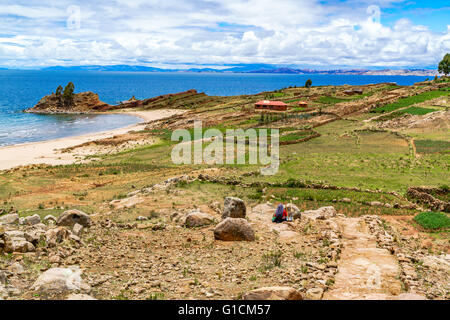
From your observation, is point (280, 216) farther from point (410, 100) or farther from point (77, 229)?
point (410, 100)

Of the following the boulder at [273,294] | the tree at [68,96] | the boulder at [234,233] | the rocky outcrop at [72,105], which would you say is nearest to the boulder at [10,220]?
the boulder at [234,233]

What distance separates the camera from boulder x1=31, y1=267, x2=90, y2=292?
10.0 metres

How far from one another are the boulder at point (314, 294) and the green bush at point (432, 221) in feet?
44.1

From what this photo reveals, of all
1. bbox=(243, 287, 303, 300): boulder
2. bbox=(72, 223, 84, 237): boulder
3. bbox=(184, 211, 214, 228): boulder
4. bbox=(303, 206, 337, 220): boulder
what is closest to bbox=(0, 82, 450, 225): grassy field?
bbox=(303, 206, 337, 220): boulder

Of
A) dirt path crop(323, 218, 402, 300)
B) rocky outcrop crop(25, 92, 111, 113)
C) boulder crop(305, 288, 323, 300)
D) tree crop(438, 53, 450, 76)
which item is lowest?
dirt path crop(323, 218, 402, 300)

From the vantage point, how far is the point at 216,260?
14.2 m

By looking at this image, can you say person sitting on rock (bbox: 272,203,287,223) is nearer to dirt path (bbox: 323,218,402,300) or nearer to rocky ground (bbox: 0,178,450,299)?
rocky ground (bbox: 0,178,450,299)

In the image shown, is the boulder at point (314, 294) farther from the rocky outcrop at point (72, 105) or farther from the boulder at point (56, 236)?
the rocky outcrop at point (72, 105)

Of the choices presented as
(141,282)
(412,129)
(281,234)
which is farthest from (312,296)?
(412,129)

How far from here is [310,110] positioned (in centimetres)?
8444

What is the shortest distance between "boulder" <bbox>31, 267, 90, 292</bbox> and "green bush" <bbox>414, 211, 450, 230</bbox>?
1894 cm

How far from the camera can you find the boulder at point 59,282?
32.8ft
